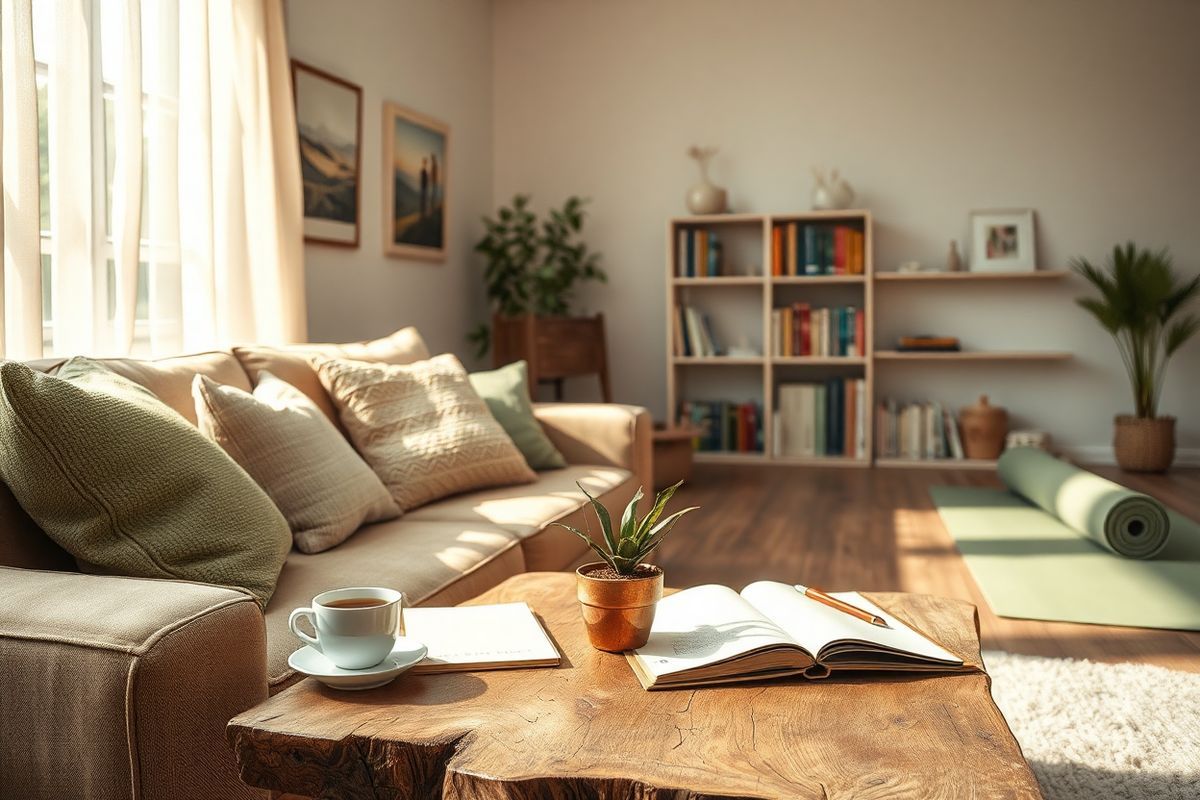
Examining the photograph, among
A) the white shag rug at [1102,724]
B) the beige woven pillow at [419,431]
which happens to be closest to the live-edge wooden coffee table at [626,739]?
the white shag rug at [1102,724]

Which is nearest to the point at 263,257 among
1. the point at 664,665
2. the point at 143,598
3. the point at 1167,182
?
the point at 143,598

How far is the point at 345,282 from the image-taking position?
4.23 m

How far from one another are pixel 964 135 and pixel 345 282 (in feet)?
11.0

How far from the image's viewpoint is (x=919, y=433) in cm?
542

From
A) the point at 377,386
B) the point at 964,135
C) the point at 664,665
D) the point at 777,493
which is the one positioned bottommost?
the point at 777,493

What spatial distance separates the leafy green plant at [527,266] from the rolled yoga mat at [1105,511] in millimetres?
2596

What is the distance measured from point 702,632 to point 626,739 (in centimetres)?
31

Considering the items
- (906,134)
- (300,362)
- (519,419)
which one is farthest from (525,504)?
(906,134)

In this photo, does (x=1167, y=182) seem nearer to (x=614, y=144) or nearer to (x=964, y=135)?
(x=964, y=135)

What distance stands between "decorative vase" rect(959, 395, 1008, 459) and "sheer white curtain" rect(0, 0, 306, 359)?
11.4 ft

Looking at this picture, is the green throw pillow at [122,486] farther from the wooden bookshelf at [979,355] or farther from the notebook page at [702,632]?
the wooden bookshelf at [979,355]

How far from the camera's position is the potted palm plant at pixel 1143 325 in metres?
4.92

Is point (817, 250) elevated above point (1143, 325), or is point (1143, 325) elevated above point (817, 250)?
point (817, 250)

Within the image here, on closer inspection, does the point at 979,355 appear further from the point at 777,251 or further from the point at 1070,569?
the point at 1070,569
